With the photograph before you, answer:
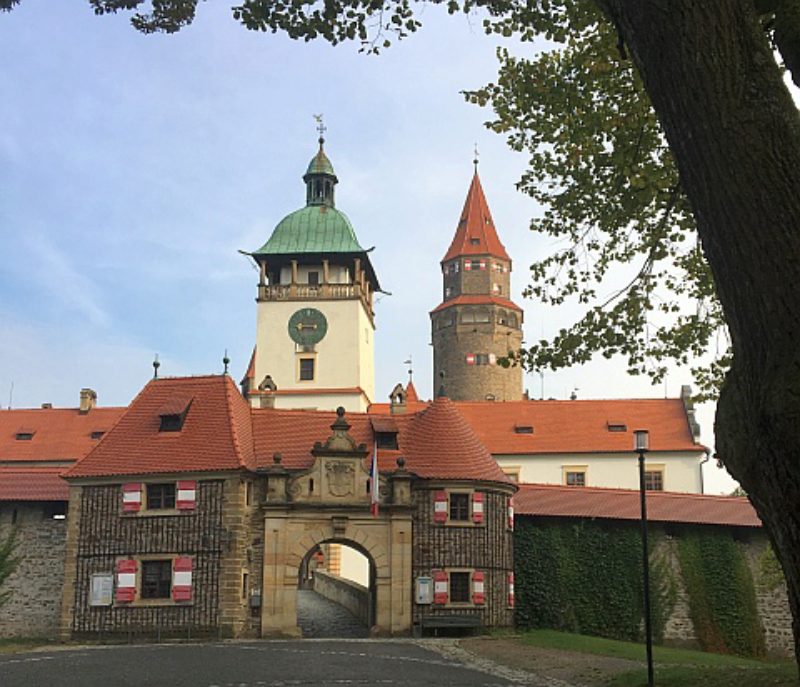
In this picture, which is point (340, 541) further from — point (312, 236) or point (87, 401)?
point (312, 236)

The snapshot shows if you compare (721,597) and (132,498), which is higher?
(132,498)

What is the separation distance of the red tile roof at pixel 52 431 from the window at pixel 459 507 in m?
24.9

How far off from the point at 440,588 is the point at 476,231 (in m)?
57.0

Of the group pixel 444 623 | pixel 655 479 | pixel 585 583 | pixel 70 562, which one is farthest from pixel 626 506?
pixel 655 479

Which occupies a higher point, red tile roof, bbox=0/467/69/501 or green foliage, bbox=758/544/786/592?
red tile roof, bbox=0/467/69/501

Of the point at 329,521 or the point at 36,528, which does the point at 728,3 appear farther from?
the point at 36,528

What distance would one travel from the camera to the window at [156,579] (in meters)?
29.4

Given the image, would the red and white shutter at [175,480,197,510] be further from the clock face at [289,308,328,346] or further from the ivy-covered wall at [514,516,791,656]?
the clock face at [289,308,328,346]

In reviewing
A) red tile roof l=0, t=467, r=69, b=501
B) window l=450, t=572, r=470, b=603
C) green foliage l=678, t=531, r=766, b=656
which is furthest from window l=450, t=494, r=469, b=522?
red tile roof l=0, t=467, r=69, b=501

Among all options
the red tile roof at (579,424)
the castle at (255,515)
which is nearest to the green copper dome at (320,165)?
the red tile roof at (579,424)

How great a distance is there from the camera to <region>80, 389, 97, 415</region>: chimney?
53.9m

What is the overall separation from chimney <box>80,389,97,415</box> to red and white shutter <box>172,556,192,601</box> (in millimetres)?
26385

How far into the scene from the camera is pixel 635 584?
32094mm

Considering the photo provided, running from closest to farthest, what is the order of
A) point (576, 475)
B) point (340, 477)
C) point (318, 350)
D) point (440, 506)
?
1. point (340, 477)
2. point (440, 506)
3. point (576, 475)
4. point (318, 350)
